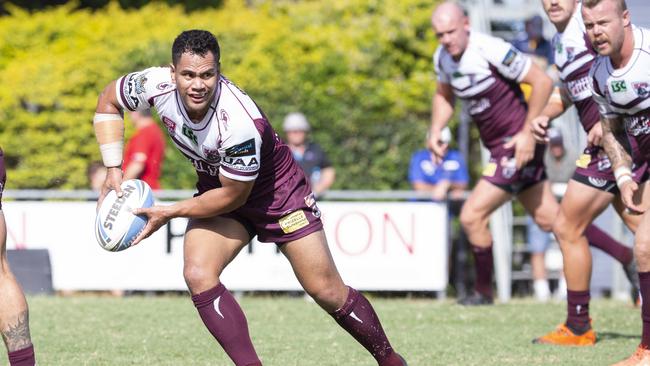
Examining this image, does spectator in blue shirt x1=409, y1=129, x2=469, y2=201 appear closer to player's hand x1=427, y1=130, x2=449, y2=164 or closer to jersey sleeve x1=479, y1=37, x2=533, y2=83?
player's hand x1=427, y1=130, x2=449, y2=164

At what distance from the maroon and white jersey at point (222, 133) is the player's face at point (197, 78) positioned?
9 cm

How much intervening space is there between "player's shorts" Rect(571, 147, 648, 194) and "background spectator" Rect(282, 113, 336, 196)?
474 centimetres

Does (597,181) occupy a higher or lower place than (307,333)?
higher

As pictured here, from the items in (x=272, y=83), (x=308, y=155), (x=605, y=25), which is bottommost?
(x=308, y=155)

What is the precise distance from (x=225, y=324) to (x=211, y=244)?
426 millimetres

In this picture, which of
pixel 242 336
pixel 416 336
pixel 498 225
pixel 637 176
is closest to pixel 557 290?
pixel 498 225

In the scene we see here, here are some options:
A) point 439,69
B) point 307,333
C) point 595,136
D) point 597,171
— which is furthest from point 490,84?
point 307,333

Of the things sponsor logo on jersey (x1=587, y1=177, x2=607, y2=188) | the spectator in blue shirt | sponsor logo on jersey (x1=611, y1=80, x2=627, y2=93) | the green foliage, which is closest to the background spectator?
the green foliage

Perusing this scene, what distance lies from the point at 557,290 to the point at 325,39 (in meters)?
4.13

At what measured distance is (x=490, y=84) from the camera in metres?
9.55

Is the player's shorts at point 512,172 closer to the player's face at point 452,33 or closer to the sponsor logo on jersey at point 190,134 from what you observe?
the player's face at point 452,33

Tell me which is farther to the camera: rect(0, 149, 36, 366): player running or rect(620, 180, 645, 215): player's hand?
rect(620, 180, 645, 215): player's hand

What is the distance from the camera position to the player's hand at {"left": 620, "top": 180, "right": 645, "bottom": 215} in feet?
22.3

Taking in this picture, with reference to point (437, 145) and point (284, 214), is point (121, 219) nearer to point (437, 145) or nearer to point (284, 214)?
point (284, 214)
